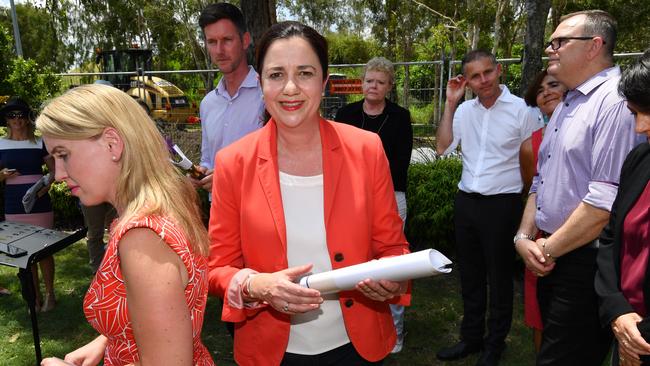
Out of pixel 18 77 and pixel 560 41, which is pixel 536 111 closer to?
pixel 560 41

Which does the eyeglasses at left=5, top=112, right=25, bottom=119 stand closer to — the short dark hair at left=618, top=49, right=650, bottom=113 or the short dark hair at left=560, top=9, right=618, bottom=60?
the short dark hair at left=560, top=9, right=618, bottom=60

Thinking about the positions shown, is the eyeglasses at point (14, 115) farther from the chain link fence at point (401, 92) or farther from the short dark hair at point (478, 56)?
the short dark hair at point (478, 56)

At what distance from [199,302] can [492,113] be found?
2.91m

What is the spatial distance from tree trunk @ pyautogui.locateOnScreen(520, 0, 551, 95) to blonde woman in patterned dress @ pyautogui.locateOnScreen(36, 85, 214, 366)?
5.77 meters

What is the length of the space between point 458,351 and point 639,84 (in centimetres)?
263

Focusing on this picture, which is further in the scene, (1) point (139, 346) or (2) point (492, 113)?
(2) point (492, 113)

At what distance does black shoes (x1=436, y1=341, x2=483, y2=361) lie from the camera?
3.91 meters

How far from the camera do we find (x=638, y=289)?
2.00 m

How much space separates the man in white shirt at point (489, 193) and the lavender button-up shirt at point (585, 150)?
3.02 feet

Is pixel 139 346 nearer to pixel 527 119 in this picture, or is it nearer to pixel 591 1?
pixel 527 119

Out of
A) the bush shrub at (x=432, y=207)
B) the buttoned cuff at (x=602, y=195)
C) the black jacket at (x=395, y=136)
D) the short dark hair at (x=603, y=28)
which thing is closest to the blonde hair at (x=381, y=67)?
the black jacket at (x=395, y=136)

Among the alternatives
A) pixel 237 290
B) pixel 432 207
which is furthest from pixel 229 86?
pixel 432 207

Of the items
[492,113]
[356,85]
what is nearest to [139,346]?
[492,113]

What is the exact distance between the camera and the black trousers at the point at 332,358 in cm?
187
